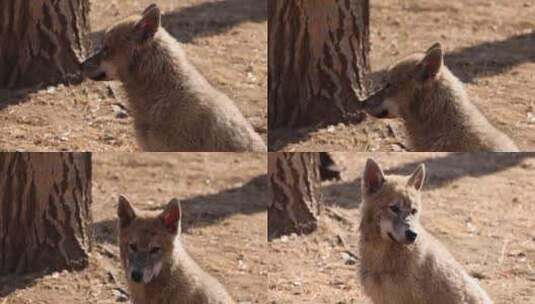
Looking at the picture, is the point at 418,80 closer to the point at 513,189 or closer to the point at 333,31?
the point at 333,31

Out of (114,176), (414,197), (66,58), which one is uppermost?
(66,58)

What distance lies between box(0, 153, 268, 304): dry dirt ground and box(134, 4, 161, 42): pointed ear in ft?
7.79

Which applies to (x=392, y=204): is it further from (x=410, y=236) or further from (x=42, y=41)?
(x=42, y=41)

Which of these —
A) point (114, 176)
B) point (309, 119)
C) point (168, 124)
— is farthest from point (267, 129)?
point (114, 176)

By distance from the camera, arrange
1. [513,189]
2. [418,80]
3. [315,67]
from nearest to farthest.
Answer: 1. [418,80]
2. [315,67]
3. [513,189]

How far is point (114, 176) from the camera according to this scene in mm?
15516

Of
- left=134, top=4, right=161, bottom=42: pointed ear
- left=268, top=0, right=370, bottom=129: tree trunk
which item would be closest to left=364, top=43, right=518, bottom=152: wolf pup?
left=268, top=0, right=370, bottom=129: tree trunk

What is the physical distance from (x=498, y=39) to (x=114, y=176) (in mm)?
4737

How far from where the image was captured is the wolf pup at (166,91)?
37.3 ft

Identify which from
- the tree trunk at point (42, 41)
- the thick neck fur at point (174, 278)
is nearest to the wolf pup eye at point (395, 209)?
the thick neck fur at point (174, 278)

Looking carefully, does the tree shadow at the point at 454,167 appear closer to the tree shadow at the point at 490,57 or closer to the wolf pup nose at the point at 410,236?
the tree shadow at the point at 490,57

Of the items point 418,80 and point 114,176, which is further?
point 114,176

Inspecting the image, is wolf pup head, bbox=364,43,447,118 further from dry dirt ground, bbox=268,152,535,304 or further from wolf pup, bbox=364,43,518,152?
dry dirt ground, bbox=268,152,535,304

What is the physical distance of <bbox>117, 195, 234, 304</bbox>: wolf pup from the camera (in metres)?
10.8
